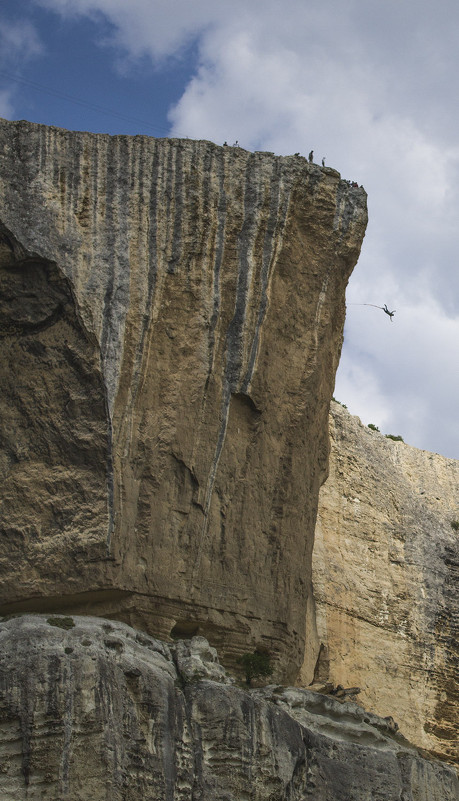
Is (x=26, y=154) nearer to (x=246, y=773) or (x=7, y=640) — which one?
(x=7, y=640)

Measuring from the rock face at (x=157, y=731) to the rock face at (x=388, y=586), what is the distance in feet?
19.5

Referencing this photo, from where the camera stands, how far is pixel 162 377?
1864 centimetres

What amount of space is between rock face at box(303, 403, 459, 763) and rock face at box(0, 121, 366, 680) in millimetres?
5724

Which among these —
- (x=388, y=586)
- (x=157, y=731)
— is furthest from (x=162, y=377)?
(x=388, y=586)

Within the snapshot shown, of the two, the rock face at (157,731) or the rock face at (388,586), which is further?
the rock face at (388,586)

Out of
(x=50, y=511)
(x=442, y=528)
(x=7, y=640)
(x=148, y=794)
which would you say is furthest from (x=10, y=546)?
(x=442, y=528)

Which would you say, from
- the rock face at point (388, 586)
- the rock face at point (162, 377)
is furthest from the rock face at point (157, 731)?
the rock face at point (388, 586)

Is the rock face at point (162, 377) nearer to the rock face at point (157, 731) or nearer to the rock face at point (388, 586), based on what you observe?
the rock face at point (157, 731)

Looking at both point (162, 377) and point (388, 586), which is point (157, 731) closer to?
point (162, 377)

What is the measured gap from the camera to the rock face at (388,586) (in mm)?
25453

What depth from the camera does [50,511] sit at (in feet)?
58.0

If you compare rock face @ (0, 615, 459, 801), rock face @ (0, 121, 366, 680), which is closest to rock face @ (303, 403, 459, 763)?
rock face @ (0, 121, 366, 680)

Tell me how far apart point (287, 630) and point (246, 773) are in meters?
3.00

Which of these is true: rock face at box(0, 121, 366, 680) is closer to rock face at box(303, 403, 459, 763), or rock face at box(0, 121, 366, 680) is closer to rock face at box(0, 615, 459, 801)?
rock face at box(0, 615, 459, 801)
